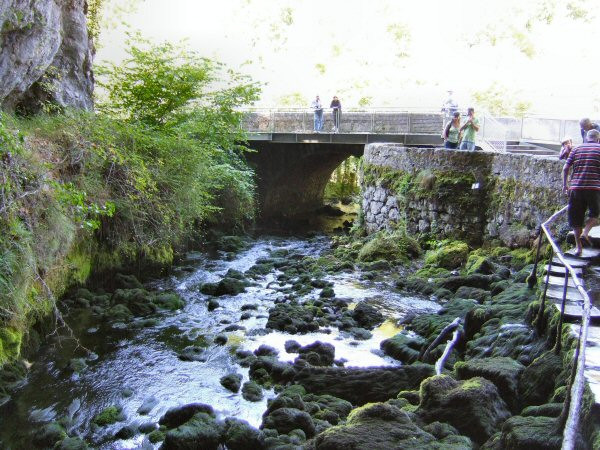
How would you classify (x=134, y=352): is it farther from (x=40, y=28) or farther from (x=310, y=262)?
(x=310, y=262)

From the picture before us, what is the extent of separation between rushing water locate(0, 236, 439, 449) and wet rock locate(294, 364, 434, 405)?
2.56 ft

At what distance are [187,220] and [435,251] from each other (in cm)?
660

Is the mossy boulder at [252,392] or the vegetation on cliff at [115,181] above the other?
the vegetation on cliff at [115,181]

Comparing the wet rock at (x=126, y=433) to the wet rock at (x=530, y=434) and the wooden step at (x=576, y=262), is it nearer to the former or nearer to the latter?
the wet rock at (x=530, y=434)

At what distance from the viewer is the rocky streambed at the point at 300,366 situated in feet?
18.7

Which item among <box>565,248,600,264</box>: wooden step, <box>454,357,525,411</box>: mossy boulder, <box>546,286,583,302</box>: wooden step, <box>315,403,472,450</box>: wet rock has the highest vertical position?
<box>565,248,600,264</box>: wooden step

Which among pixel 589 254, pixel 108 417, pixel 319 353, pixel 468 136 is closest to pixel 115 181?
pixel 319 353

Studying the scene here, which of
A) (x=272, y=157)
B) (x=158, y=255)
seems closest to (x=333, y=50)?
(x=272, y=157)

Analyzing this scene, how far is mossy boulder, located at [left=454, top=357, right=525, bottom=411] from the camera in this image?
6.02m

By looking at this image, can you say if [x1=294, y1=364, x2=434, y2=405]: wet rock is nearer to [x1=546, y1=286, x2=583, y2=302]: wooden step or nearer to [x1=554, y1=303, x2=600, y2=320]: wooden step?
[x1=546, y1=286, x2=583, y2=302]: wooden step

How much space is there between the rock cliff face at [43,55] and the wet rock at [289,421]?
25.7 ft

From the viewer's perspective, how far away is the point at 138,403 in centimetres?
791

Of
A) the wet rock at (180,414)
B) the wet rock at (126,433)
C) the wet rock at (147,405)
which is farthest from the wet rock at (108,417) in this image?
the wet rock at (180,414)

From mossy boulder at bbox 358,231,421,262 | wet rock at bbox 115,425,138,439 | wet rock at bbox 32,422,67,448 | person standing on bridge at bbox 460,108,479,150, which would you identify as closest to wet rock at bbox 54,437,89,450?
wet rock at bbox 32,422,67,448
